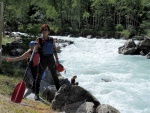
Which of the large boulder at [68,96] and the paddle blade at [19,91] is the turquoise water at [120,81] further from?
the paddle blade at [19,91]

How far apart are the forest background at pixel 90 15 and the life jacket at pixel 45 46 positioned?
1552 inches

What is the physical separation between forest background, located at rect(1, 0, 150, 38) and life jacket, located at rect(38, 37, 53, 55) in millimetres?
39415

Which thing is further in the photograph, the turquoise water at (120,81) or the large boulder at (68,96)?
the turquoise water at (120,81)

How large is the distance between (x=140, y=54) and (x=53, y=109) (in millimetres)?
22043

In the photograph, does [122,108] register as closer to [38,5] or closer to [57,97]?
[57,97]

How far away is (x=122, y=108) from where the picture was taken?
10.6 metres

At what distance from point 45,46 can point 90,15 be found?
5162cm

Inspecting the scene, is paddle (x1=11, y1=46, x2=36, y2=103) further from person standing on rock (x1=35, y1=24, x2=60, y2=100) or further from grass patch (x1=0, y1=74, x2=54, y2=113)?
person standing on rock (x1=35, y1=24, x2=60, y2=100)

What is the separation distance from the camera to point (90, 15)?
5712 cm

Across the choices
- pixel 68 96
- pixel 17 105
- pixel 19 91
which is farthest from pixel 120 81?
pixel 19 91

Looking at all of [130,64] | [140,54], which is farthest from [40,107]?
[140,54]

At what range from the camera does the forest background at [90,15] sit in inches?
1924

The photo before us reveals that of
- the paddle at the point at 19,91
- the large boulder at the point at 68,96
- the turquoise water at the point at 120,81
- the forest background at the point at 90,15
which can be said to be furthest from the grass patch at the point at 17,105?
the forest background at the point at 90,15

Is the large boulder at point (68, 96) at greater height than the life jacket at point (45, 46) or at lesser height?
lesser
